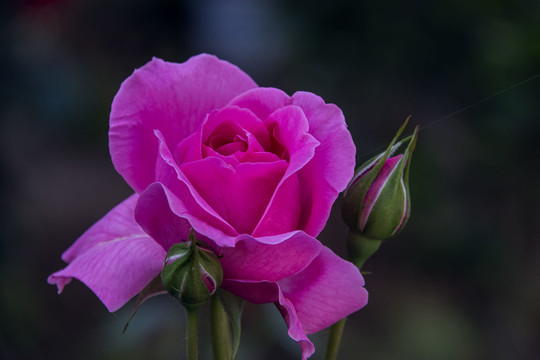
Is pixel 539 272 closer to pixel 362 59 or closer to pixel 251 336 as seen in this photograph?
pixel 362 59

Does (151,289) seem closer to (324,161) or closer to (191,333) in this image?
(191,333)

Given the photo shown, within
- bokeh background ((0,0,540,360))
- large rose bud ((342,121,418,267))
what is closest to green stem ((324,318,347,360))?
large rose bud ((342,121,418,267))

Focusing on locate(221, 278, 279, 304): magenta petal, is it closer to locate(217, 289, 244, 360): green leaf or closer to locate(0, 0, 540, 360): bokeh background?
locate(217, 289, 244, 360): green leaf

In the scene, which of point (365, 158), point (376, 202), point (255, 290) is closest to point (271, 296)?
point (255, 290)

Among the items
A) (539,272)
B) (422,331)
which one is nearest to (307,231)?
(422,331)

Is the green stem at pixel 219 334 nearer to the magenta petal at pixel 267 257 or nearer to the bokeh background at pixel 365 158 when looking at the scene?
the magenta petal at pixel 267 257

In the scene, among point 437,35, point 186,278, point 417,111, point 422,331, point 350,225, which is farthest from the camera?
point 417,111

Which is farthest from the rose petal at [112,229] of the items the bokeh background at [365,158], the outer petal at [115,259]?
the bokeh background at [365,158]
